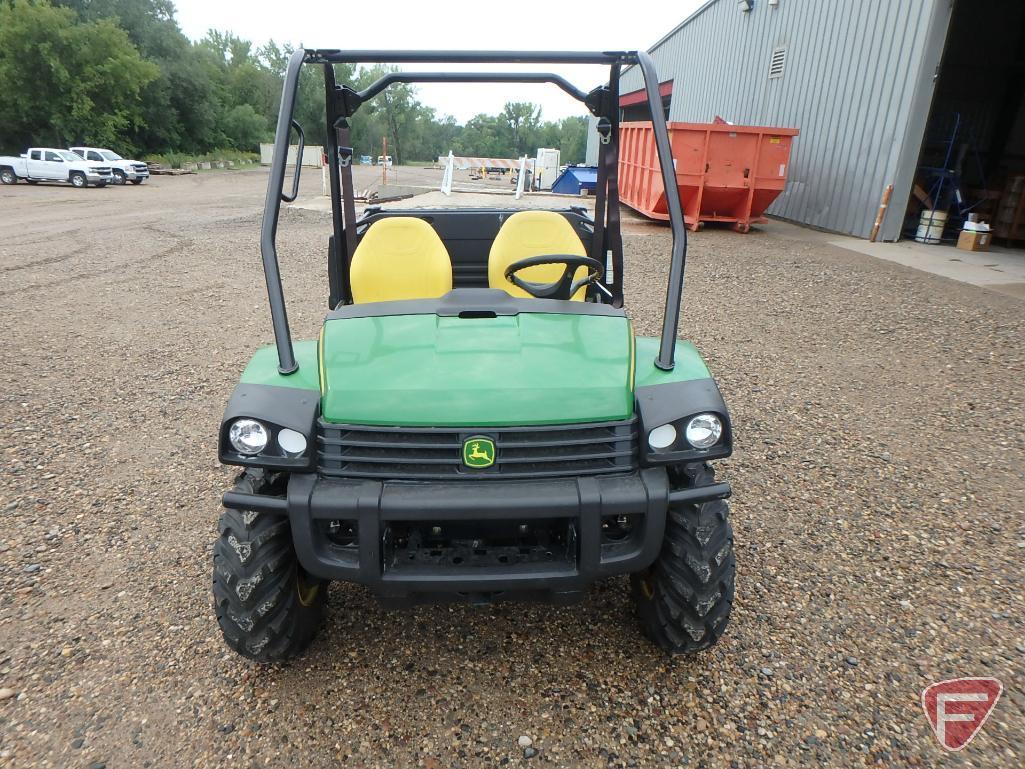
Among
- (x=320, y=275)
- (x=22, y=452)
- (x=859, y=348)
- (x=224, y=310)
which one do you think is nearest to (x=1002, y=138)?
(x=859, y=348)

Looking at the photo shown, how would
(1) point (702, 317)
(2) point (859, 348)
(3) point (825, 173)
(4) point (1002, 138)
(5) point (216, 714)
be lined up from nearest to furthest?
(5) point (216, 714)
(2) point (859, 348)
(1) point (702, 317)
(3) point (825, 173)
(4) point (1002, 138)

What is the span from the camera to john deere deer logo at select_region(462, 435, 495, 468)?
197 cm

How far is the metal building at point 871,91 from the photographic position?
10.3m

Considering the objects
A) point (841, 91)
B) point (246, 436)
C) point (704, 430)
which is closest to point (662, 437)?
point (704, 430)

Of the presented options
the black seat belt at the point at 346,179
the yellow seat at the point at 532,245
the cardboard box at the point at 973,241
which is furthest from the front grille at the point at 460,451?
the cardboard box at the point at 973,241

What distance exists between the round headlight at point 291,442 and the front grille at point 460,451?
2.0 inches

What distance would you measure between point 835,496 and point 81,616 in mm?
3342

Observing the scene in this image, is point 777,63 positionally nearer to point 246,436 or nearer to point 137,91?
point 246,436

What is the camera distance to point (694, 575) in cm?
209

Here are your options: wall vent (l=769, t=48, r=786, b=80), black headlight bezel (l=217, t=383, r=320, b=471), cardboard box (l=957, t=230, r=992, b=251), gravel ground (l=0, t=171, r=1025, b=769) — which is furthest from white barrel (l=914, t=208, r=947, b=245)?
black headlight bezel (l=217, t=383, r=320, b=471)

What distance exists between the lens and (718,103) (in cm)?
1772

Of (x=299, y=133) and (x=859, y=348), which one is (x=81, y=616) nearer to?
(x=299, y=133)

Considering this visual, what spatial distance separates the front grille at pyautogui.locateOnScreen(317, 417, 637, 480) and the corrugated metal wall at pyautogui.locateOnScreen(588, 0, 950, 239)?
10632 mm

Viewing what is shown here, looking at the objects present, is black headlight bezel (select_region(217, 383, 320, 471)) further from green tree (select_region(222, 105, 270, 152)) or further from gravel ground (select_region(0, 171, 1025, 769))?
green tree (select_region(222, 105, 270, 152))
